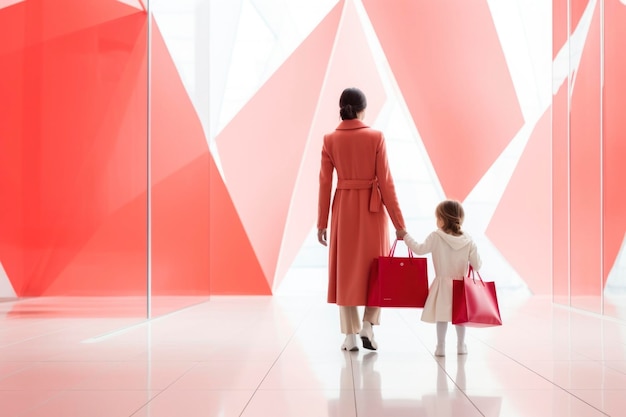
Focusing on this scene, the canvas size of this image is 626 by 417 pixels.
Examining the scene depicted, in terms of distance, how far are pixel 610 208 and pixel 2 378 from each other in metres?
6.59

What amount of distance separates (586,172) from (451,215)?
4059 mm

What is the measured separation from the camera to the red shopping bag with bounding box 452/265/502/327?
5.01 metres

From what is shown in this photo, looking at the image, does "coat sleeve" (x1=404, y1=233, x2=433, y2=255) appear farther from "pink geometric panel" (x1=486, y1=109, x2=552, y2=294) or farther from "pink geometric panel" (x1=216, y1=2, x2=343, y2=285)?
"pink geometric panel" (x1=486, y1=109, x2=552, y2=294)

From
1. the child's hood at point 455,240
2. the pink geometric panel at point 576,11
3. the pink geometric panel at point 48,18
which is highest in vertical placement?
the pink geometric panel at point 576,11

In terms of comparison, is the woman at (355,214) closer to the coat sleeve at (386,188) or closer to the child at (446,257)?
the coat sleeve at (386,188)

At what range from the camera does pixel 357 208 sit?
560 cm

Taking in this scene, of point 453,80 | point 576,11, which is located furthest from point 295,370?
point 453,80

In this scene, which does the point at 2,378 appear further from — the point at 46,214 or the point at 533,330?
the point at 533,330

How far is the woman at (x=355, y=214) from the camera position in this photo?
5.48 meters

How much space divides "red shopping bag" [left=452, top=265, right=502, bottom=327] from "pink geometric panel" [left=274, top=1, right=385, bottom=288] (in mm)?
6217

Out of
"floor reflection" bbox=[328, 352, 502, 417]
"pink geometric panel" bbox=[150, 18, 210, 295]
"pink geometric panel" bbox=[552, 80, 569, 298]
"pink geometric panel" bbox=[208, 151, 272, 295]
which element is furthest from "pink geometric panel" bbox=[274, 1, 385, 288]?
"floor reflection" bbox=[328, 352, 502, 417]

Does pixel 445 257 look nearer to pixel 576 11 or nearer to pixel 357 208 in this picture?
pixel 357 208

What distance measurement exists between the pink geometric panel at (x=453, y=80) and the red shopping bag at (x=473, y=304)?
20.3ft

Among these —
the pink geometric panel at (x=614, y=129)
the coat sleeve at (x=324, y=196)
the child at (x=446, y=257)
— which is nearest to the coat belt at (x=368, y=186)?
the coat sleeve at (x=324, y=196)
